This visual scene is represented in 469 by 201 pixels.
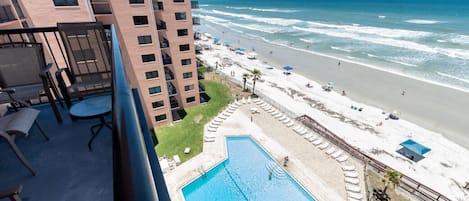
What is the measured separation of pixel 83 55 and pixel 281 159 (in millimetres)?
14102

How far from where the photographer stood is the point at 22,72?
4484 millimetres

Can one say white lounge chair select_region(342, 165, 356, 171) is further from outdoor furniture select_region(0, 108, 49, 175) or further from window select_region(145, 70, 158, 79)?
outdoor furniture select_region(0, 108, 49, 175)

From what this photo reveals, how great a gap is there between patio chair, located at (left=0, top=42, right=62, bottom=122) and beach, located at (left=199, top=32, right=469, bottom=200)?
69.7 feet

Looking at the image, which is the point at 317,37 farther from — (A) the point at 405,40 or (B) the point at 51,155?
(B) the point at 51,155

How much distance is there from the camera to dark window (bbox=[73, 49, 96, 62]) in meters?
4.77

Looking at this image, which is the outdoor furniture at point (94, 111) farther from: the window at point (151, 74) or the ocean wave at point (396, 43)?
the ocean wave at point (396, 43)

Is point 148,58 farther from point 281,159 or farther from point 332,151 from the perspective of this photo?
point 332,151

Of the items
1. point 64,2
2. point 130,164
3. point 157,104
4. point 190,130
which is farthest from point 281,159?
point 64,2

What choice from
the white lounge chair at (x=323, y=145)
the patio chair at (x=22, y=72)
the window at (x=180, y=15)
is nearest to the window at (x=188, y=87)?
the window at (x=180, y=15)

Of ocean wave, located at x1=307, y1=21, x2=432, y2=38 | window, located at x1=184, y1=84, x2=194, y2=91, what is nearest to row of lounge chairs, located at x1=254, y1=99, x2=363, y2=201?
window, located at x1=184, y1=84, x2=194, y2=91

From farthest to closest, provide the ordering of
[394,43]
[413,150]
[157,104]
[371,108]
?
[394,43]
[371,108]
[157,104]
[413,150]

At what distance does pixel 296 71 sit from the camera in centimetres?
3731

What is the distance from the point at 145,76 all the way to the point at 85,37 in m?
14.1

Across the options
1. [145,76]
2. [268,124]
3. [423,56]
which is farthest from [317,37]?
[145,76]
